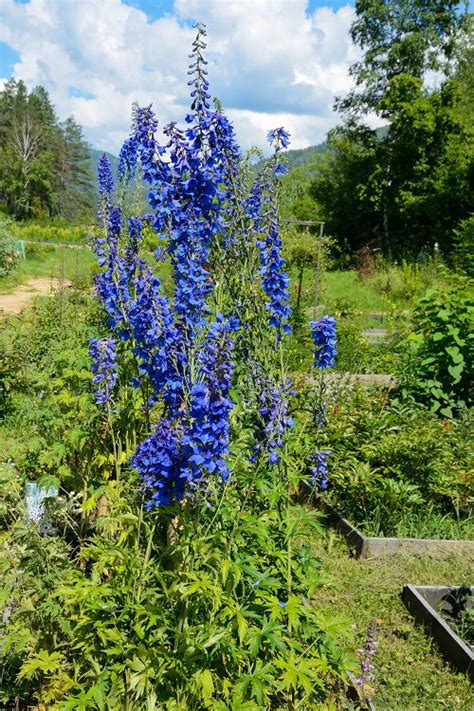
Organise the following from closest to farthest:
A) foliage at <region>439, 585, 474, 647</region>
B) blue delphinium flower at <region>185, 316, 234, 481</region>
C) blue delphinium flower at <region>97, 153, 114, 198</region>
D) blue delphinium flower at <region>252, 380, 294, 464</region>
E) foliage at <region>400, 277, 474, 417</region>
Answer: blue delphinium flower at <region>185, 316, 234, 481</region>
blue delphinium flower at <region>252, 380, 294, 464</region>
foliage at <region>439, 585, 474, 647</region>
blue delphinium flower at <region>97, 153, 114, 198</region>
foliage at <region>400, 277, 474, 417</region>

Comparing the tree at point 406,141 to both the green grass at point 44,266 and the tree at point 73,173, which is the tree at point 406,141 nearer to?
the green grass at point 44,266

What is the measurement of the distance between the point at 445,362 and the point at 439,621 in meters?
3.29

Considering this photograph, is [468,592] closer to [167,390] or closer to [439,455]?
[439,455]

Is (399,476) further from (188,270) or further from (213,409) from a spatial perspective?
(213,409)

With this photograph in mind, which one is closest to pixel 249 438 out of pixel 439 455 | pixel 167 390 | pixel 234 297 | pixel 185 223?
pixel 167 390

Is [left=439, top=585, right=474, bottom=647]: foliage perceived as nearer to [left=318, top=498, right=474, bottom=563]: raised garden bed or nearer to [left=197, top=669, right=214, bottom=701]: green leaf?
[left=318, top=498, right=474, bottom=563]: raised garden bed

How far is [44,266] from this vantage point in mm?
22203

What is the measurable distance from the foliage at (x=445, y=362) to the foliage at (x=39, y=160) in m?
44.2

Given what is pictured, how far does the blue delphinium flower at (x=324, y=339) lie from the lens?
2921 millimetres

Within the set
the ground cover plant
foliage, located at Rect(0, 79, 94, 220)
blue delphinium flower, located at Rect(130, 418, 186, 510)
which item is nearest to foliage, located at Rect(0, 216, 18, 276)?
the ground cover plant

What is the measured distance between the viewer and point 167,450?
240 centimetres

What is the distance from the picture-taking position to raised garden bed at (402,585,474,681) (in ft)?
11.0

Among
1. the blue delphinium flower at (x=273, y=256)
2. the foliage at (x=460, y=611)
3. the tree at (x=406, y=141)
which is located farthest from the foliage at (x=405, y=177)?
the blue delphinium flower at (x=273, y=256)

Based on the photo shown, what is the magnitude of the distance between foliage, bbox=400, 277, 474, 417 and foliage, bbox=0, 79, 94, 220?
44.2m
